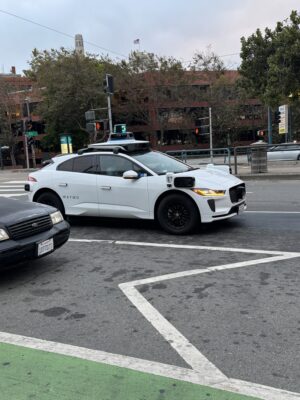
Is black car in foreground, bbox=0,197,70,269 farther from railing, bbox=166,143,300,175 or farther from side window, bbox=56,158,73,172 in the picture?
railing, bbox=166,143,300,175

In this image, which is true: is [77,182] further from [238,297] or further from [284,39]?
[284,39]

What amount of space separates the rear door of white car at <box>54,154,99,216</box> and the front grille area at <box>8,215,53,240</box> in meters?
2.67

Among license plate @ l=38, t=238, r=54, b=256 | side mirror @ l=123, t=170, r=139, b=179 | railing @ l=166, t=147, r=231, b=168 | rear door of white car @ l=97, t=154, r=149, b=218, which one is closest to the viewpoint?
license plate @ l=38, t=238, r=54, b=256

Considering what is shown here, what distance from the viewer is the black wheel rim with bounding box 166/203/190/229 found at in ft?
25.6

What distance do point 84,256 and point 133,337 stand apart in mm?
3041

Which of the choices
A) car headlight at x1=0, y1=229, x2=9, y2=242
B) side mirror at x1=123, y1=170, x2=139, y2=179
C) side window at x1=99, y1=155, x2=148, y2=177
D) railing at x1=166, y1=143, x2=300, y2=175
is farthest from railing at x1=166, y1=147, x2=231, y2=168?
car headlight at x1=0, y1=229, x2=9, y2=242

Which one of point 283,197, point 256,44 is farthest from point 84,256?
point 256,44

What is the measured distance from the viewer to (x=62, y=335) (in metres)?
4.06

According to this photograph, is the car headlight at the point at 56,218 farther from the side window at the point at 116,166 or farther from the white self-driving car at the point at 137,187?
the side window at the point at 116,166

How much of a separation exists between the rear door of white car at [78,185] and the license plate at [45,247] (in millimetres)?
2790

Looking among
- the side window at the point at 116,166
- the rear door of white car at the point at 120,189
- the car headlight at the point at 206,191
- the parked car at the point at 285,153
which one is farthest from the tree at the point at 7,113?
the car headlight at the point at 206,191

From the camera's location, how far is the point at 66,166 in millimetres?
9133

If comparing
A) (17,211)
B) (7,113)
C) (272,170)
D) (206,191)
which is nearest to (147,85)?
(7,113)

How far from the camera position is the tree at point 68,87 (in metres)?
46.6
